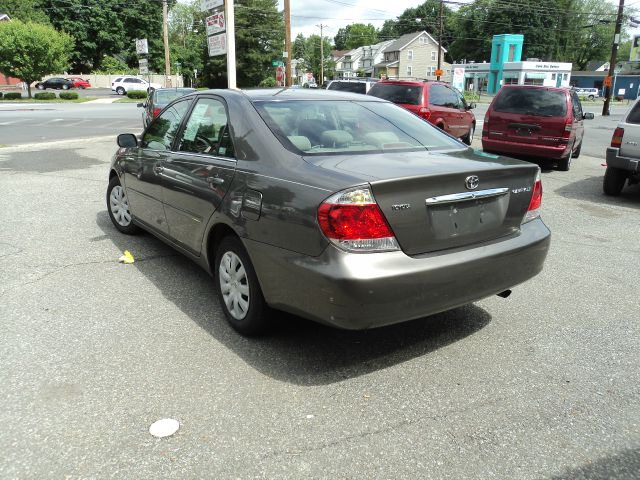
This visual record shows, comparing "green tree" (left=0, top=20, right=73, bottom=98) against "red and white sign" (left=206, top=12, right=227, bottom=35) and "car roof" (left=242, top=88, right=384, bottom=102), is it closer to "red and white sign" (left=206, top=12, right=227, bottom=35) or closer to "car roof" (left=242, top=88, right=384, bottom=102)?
"red and white sign" (left=206, top=12, right=227, bottom=35)

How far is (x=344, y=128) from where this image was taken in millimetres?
3910

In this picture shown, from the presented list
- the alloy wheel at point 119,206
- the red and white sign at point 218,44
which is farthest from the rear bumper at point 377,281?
the red and white sign at point 218,44

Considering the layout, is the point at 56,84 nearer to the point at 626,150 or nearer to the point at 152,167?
the point at 626,150

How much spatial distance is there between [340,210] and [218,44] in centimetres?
1612

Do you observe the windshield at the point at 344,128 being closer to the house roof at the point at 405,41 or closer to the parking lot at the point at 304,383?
the parking lot at the point at 304,383

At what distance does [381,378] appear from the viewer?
10.7ft

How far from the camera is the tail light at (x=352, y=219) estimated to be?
9.55 feet

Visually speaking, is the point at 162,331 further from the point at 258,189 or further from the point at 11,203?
the point at 11,203

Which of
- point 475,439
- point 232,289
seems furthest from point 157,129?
point 475,439

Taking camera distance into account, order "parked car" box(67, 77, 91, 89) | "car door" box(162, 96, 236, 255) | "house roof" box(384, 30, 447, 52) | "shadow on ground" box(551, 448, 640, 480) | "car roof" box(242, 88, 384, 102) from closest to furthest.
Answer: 1. "shadow on ground" box(551, 448, 640, 480)
2. "car door" box(162, 96, 236, 255)
3. "car roof" box(242, 88, 384, 102)
4. "parked car" box(67, 77, 91, 89)
5. "house roof" box(384, 30, 447, 52)

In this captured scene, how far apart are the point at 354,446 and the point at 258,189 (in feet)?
5.19

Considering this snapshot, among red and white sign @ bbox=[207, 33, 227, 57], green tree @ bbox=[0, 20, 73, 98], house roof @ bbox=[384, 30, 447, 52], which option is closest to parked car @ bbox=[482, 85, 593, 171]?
red and white sign @ bbox=[207, 33, 227, 57]

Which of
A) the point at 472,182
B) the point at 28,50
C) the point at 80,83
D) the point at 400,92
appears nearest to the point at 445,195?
the point at 472,182

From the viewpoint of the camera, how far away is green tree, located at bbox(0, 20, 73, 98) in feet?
133
